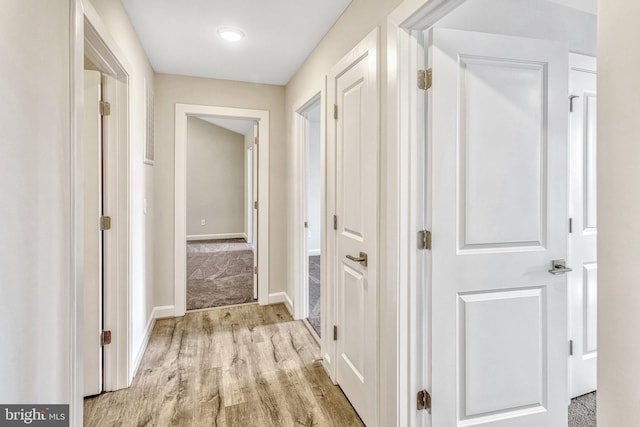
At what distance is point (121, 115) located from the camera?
2016 millimetres

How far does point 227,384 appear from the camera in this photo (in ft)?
6.93

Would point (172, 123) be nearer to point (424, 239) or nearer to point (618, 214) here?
point (424, 239)

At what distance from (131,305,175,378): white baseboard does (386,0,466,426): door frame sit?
179 cm

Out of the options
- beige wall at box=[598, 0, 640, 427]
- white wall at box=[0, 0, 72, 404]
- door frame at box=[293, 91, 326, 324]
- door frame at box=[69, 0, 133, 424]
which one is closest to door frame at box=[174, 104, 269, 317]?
door frame at box=[293, 91, 326, 324]

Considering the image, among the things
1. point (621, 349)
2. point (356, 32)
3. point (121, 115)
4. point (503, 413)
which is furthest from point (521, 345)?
point (121, 115)

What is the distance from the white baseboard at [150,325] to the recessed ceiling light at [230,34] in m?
2.34

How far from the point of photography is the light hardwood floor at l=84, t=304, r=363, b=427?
5.91 feet

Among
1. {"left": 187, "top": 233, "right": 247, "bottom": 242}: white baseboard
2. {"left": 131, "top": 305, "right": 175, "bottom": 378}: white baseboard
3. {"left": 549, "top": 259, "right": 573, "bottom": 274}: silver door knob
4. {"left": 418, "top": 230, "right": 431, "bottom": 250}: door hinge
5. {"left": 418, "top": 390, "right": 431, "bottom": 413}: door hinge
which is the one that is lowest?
{"left": 131, "top": 305, "right": 175, "bottom": 378}: white baseboard

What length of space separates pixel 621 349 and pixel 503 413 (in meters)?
1.11

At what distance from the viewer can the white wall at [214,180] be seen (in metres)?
7.76

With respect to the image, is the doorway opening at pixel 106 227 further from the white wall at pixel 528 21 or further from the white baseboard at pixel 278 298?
the white wall at pixel 528 21

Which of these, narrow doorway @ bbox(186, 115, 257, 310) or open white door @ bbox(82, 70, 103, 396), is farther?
narrow doorway @ bbox(186, 115, 257, 310)

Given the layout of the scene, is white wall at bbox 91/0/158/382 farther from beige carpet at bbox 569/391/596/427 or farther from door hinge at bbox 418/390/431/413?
beige carpet at bbox 569/391/596/427

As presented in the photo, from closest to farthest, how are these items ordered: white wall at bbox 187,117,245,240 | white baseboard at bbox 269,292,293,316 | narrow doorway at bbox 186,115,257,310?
1. white baseboard at bbox 269,292,293,316
2. narrow doorway at bbox 186,115,257,310
3. white wall at bbox 187,117,245,240
